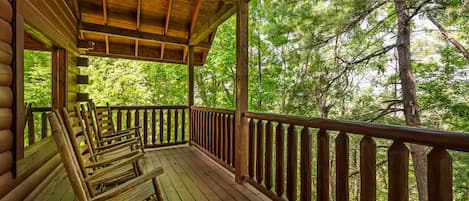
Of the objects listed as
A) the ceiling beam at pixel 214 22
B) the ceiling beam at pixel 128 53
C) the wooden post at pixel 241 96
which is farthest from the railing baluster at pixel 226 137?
the ceiling beam at pixel 128 53

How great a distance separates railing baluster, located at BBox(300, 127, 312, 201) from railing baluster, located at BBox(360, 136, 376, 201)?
0.45 meters

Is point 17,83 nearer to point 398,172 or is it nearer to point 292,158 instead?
point 292,158

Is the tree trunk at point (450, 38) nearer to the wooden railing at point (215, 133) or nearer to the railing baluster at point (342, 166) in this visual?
the wooden railing at point (215, 133)

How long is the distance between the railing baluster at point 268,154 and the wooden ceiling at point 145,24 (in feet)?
6.31

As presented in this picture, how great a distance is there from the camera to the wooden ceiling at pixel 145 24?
4.16 meters

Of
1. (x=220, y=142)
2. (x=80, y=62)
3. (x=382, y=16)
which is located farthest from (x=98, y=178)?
(x=382, y=16)

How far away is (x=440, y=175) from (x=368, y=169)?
0.37 metres

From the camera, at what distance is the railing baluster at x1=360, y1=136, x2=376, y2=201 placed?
1424mm

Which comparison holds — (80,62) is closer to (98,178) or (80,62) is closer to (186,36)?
(186,36)

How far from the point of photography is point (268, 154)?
2.44 m

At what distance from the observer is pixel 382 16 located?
5.75 meters

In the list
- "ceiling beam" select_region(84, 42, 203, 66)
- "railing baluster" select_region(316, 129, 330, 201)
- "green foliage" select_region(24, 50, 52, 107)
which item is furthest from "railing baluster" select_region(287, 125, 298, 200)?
"ceiling beam" select_region(84, 42, 203, 66)

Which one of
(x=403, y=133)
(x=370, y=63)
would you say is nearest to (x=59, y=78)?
(x=403, y=133)

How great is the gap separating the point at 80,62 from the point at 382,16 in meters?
6.58
